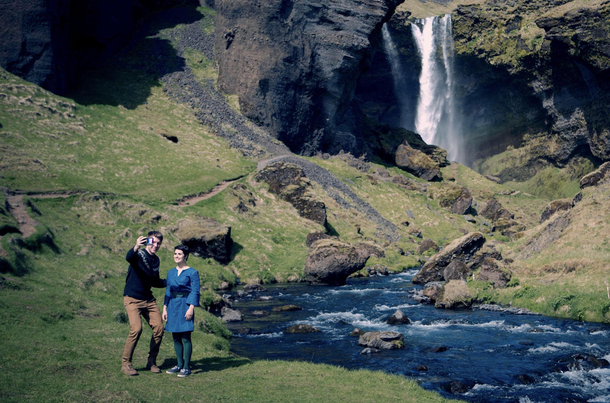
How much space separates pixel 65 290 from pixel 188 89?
70340 millimetres

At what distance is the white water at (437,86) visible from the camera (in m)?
124

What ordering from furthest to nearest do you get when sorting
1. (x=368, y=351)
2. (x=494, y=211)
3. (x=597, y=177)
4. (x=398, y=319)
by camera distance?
(x=494, y=211) → (x=597, y=177) → (x=398, y=319) → (x=368, y=351)

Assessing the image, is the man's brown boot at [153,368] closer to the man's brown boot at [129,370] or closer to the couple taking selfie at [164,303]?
the couple taking selfie at [164,303]

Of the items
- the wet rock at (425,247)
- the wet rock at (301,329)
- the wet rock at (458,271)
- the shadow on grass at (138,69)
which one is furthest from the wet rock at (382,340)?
the shadow on grass at (138,69)

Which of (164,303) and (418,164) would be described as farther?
(418,164)

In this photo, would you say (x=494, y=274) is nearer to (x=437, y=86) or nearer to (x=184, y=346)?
(x=184, y=346)

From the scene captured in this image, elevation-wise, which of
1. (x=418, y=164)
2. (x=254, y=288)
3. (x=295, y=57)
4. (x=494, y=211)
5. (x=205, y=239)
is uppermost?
(x=295, y=57)

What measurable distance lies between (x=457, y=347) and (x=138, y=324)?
52.1 feet

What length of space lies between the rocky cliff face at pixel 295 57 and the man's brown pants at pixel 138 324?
76.1 metres

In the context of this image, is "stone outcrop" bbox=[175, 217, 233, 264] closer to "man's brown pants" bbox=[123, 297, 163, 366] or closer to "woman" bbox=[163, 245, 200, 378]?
"man's brown pants" bbox=[123, 297, 163, 366]

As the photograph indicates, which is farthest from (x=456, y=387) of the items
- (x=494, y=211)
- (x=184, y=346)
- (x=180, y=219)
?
(x=494, y=211)

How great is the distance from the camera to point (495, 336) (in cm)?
2359

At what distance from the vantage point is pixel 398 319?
26875 millimetres

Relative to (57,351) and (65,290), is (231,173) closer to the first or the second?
(65,290)
